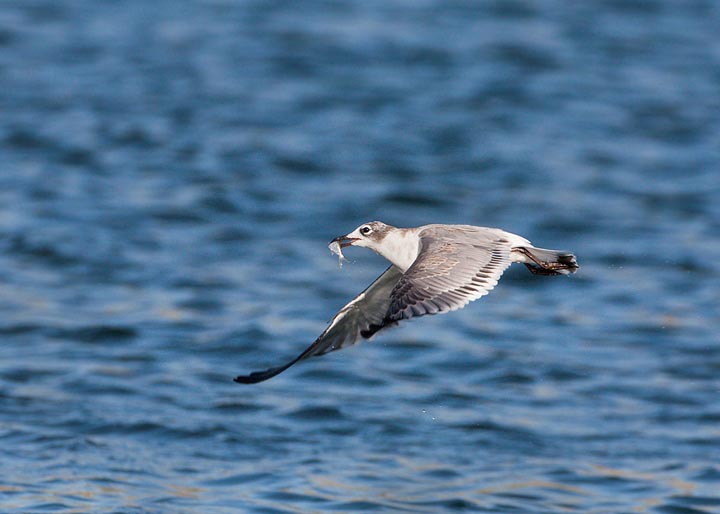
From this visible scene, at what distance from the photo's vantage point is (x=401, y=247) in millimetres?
7250

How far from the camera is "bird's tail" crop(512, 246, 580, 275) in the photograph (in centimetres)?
694

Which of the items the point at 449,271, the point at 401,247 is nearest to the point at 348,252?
the point at 401,247

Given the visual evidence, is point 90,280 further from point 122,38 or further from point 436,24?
point 436,24

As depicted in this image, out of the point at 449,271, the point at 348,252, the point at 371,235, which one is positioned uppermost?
the point at 371,235

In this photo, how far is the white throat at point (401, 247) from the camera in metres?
7.16

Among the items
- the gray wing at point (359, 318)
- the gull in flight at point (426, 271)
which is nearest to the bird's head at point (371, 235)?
the gull in flight at point (426, 271)

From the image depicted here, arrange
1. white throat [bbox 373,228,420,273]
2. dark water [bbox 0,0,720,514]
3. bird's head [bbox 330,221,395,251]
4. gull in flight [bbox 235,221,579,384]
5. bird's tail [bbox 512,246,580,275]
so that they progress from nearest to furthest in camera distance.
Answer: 1. gull in flight [bbox 235,221,579,384]
2. bird's tail [bbox 512,246,580,275]
3. white throat [bbox 373,228,420,273]
4. bird's head [bbox 330,221,395,251]
5. dark water [bbox 0,0,720,514]

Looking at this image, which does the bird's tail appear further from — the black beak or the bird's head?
the black beak

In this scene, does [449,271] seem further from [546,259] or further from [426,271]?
[546,259]

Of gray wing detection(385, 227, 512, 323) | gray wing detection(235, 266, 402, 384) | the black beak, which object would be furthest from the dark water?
gray wing detection(385, 227, 512, 323)

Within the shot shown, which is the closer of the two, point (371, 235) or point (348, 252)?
point (371, 235)

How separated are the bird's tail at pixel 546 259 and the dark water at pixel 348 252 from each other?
179 centimetres

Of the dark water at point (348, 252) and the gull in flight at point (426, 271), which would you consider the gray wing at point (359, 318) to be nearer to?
the gull in flight at point (426, 271)

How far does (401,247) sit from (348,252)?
5.69 m
